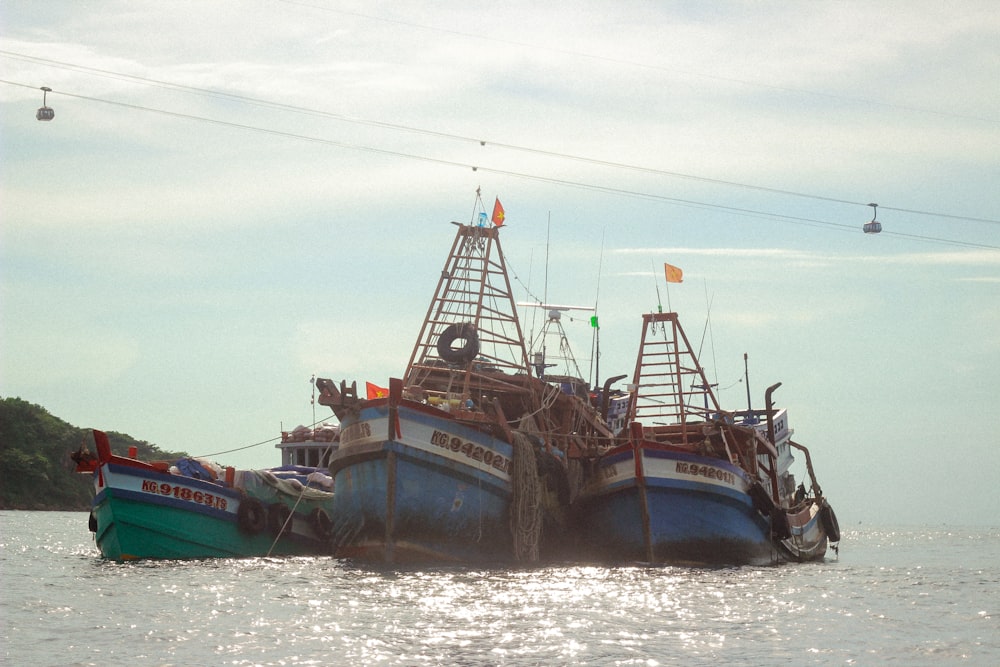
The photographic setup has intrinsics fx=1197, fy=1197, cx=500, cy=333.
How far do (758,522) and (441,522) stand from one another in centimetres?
1157

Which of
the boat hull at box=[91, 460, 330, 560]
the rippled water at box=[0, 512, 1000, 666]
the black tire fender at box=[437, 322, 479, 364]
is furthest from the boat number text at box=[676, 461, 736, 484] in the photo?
the boat hull at box=[91, 460, 330, 560]

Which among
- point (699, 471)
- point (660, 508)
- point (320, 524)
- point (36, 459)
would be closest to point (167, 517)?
point (320, 524)

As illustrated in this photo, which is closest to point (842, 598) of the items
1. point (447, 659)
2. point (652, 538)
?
point (652, 538)

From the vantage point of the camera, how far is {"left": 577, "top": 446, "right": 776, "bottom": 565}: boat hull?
3450cm

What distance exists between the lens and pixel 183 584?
27484 millimetres

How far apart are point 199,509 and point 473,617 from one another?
46.4 ft

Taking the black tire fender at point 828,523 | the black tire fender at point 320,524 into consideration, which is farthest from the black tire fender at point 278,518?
the black tire fender at point 828,523

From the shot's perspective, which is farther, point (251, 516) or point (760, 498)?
point (760, 498)

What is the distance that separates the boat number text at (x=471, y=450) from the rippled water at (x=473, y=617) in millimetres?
2989

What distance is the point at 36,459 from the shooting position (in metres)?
109

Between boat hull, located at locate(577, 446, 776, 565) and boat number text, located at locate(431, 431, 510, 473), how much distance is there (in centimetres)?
382

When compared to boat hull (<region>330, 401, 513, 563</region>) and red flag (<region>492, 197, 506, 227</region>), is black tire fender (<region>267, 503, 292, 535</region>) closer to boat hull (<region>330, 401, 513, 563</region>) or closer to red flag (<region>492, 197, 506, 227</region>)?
boat hull (<region>330, 401, 513, 563</region>)

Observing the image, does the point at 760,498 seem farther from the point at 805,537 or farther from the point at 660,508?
the point at 805,537

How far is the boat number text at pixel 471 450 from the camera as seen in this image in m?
31.8
